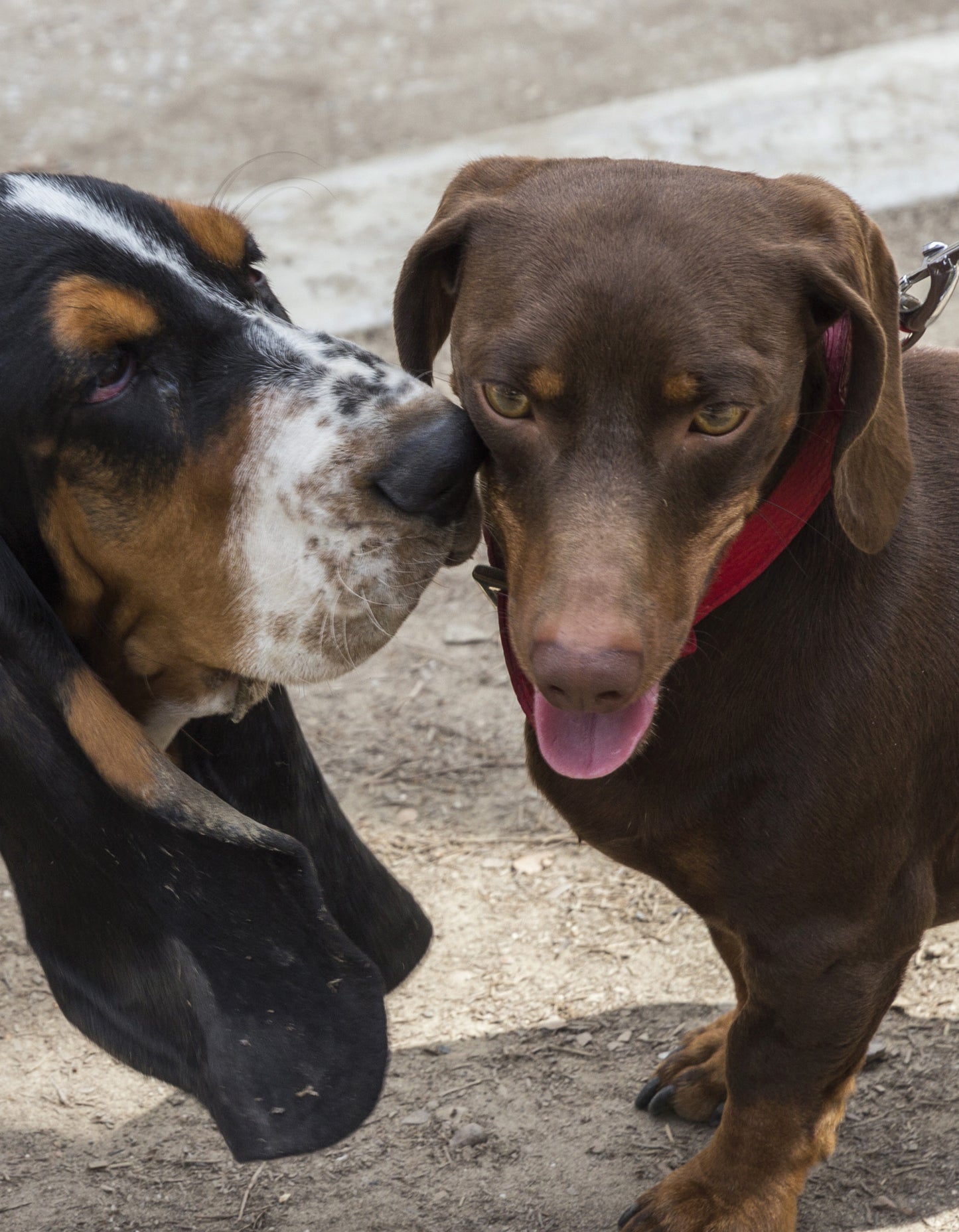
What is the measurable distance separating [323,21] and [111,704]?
7.93 m

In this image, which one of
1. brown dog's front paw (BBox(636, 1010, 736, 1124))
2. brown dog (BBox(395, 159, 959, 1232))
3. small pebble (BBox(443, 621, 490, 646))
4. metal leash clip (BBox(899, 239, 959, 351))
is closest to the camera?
brown dog (BBox(395, 159, 959, 1232))

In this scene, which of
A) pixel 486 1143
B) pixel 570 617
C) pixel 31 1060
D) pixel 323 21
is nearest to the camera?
pixel 570 617

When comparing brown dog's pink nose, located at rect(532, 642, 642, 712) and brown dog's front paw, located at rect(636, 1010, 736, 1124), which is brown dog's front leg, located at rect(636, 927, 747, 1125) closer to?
brown dog's front paw, located at rect(636, 1010, 736, 1124)

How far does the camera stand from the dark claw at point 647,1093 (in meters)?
3.07

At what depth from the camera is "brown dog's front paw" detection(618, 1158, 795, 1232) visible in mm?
2631

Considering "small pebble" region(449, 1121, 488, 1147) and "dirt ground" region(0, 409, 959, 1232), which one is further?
"small pebble" region(449, 1121, 488, 1147)

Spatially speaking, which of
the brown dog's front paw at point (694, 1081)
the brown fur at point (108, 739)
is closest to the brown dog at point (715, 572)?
the brown dog's front paw at point (694, 1081)

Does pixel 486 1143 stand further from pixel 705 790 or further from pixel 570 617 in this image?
pixel 570 617

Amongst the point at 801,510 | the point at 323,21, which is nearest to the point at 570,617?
the point at 801,510

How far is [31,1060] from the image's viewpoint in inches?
132

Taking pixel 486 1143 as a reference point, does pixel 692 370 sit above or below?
above

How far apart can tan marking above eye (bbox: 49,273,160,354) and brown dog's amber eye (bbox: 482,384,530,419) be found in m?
0.58

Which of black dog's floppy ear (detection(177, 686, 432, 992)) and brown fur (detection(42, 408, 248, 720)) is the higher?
brown fur (detection(42, 408, 248, 720))

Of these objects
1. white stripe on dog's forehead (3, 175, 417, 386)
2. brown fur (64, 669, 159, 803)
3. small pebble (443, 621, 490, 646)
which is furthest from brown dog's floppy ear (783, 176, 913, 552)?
small pebble (443, 621, 490, 646)
